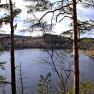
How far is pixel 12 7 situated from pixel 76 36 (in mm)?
5531

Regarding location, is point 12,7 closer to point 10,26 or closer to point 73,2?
point 10,26

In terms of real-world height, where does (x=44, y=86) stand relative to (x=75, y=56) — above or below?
below

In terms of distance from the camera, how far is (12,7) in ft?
53.3

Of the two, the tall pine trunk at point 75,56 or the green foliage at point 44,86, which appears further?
the green foliage at point 44,86

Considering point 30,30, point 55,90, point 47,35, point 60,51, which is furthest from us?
point 55,90

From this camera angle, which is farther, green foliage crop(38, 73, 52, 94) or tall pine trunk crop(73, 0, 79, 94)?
green foliage crop(38, 73, 52, 94)

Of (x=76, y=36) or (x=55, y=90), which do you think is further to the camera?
(x=55, y=90)

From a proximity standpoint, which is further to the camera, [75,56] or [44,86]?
[44,86]

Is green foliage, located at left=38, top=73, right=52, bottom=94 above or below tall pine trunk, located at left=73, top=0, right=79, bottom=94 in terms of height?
below

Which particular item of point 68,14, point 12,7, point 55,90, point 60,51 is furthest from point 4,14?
point 55,90

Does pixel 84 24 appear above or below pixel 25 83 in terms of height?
above

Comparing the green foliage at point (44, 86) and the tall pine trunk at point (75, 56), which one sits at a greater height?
the tall pine trunk at point (75, 56)

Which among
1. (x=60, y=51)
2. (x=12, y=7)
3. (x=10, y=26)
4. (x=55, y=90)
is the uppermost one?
(x=12, y=7)

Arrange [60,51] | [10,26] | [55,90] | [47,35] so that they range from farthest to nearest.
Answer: [55,90] → [60,51] → [47,35] → [10,26]
